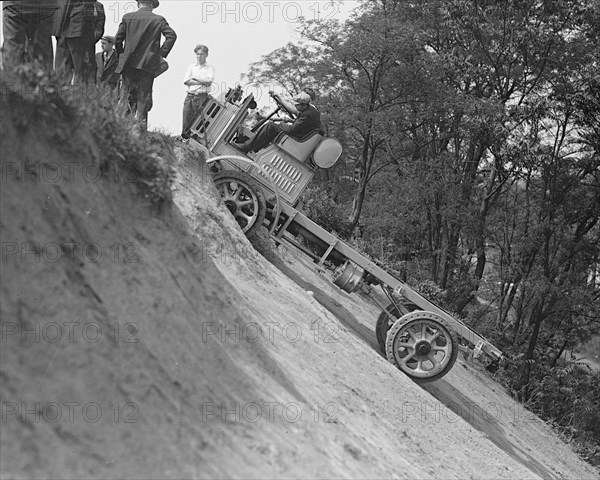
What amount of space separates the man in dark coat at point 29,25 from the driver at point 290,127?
382 cm

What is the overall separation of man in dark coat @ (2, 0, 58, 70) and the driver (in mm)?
3820

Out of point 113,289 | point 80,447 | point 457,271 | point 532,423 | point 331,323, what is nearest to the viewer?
point 80,447

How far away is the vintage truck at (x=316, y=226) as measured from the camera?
12.8 m

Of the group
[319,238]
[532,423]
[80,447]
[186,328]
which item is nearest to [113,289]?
[186,328]

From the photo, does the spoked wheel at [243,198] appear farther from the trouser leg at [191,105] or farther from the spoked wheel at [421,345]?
the spoked wheel at [421,345]

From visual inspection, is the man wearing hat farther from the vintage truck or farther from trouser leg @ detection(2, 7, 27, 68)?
trouser leg @ detection(2, 7, 27, 68)

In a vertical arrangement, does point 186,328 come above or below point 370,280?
below

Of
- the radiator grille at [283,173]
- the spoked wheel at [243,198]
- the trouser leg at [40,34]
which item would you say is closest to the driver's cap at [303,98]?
the radiator grille at [283,173]

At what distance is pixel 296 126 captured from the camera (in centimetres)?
1303

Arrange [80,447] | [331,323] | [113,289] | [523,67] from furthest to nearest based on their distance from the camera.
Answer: [523,67] < [331,323] < [113,289] < [80,447]

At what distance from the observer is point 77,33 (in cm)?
1048

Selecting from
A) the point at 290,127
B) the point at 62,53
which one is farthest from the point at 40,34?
the point at 290,127

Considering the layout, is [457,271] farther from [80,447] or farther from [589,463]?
[80,447]

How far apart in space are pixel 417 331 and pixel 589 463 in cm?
754
